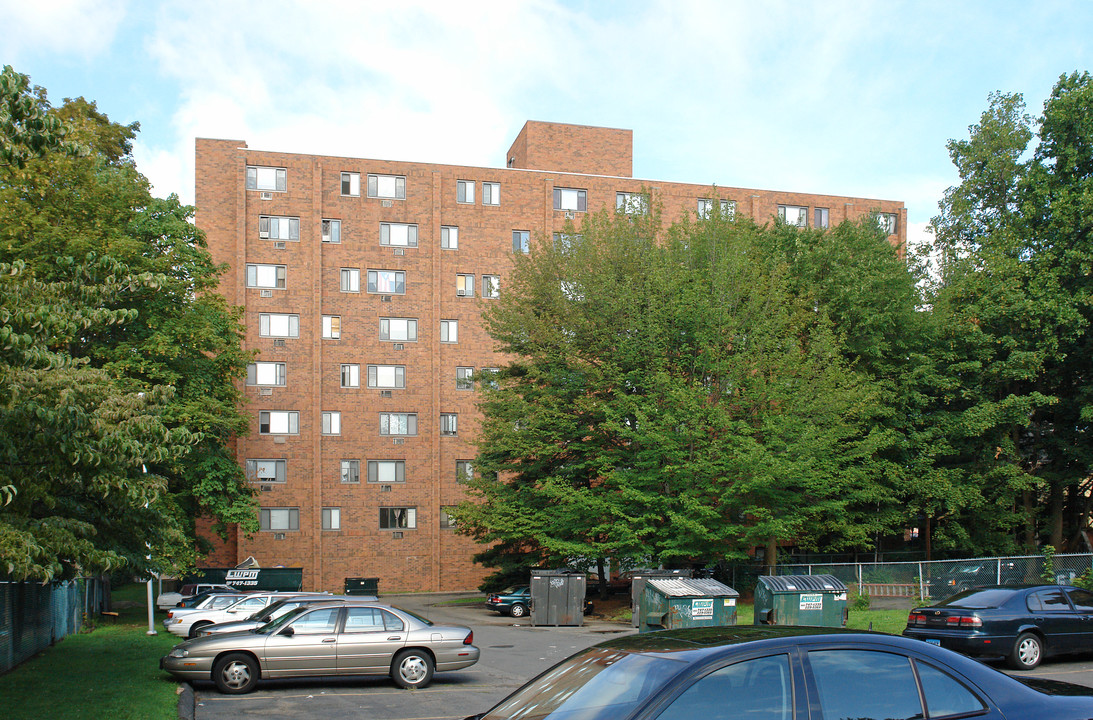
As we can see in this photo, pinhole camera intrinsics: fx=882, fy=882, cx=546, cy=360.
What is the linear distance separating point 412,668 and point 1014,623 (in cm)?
965

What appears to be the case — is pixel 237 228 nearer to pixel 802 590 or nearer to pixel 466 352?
pixel 466 352

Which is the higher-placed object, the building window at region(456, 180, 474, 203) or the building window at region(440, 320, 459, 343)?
the building window at region(456, 180, 474, 203)

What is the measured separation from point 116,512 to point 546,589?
1696 cm

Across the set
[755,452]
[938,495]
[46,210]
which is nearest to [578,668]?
[755,452]

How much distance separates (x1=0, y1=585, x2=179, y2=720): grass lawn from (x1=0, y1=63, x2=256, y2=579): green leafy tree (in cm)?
169

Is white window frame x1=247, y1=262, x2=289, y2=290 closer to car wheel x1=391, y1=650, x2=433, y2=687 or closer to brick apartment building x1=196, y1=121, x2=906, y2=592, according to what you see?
brick apartment building x1=196, y1=121, x2=906, y2=592

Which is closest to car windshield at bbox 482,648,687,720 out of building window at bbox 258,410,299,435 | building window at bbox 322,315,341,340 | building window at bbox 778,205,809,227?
building window at bbox 258,410,299,435

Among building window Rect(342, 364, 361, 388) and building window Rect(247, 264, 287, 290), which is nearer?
building window Rect(247, 264, 287, 290)

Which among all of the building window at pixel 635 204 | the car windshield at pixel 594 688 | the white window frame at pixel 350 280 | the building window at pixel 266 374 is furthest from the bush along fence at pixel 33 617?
the white window frame at pixel 350 280

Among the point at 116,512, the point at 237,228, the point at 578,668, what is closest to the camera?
the point at 578,668

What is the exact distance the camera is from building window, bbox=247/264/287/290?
146 ft

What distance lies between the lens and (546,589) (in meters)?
26.5

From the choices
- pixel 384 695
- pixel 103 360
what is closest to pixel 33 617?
pixel 384 695

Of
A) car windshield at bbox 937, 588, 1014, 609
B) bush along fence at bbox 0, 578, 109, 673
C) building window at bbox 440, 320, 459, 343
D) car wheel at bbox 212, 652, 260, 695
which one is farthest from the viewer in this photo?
building window at bbox 440, 320, 459, 343
